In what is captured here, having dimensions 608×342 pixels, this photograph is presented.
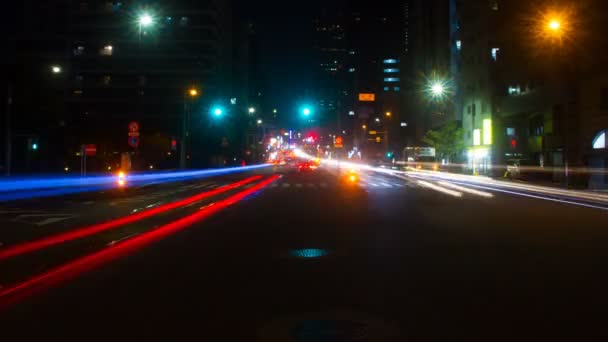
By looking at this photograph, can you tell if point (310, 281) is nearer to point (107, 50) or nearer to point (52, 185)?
point (52, 185)

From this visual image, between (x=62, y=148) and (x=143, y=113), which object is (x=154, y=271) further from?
(x=143, y=113)

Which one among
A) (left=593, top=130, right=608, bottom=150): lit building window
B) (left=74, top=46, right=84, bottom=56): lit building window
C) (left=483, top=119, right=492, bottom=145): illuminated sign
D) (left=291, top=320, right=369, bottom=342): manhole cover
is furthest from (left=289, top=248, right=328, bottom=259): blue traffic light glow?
(left=74, top=46, right=84, bottom=56): lit building window

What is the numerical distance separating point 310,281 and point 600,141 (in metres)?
38.4

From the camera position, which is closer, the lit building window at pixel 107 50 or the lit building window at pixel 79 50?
the lit building window at pixel 79 50

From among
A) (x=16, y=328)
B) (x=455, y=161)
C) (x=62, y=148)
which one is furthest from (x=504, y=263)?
(x=455, y=161)

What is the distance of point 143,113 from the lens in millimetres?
91625

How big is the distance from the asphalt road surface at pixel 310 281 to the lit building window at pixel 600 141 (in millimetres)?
27146

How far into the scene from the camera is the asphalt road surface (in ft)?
19.4

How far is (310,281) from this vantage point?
318 inches

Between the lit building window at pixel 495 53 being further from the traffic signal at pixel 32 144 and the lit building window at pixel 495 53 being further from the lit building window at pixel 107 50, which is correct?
the lit building window at pixel 107 50

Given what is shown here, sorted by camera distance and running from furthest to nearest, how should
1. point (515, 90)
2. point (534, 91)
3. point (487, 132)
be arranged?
1. point (487, 132)
2. point (515, 90)
3. point (534, 91)

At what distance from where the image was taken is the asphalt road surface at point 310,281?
19.4 ft

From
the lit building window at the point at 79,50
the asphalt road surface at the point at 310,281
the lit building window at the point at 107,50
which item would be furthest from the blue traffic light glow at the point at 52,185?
the lit building window at the point at 79,50

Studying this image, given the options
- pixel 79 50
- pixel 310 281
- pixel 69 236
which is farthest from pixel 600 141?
pixel 79 50
